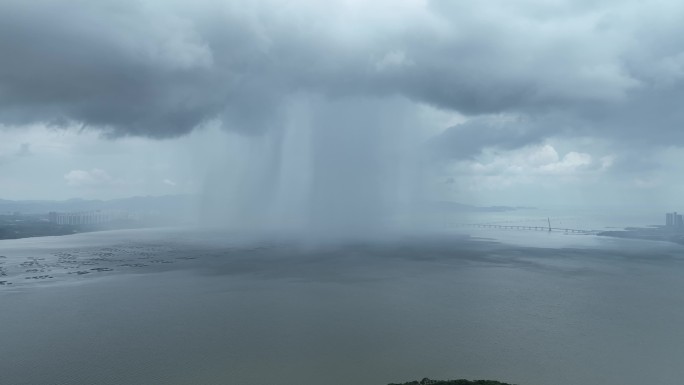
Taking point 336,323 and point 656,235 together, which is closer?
point 336,323

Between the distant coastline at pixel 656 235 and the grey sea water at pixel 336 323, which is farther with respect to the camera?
the distant coastline at pixel 656 235

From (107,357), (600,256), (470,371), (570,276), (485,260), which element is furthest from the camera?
(600,256)

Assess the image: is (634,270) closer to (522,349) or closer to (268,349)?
(522,349)

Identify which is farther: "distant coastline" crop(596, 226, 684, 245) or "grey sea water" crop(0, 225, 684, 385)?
"distant coastline" crop(596, 226, 684, 245)

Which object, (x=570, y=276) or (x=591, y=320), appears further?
(x=570, y=276)

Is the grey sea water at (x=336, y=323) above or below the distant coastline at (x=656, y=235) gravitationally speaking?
below

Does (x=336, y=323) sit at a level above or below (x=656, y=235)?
below

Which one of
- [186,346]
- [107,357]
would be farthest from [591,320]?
[107,357]

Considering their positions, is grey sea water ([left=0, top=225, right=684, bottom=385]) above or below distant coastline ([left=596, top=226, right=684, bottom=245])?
below
